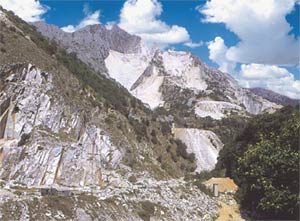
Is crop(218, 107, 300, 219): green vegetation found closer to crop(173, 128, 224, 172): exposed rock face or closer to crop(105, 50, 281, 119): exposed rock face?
crop(173, 128, 224, 172): exposed rock face

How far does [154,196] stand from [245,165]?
250 inches

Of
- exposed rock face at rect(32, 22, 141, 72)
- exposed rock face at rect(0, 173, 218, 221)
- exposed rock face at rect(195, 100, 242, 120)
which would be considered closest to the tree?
exposed rock face at rect(0, 173, 218, 221)

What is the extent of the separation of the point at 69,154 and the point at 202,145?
29631 millimetres

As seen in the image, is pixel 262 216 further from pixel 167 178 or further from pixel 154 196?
pixel 167 178

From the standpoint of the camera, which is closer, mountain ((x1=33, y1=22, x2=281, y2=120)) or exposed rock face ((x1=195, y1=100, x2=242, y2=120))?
exposed rock face ((x1=195, y1=100, x2=242, y2=120))

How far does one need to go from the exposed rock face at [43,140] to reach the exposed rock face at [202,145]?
2103 cm

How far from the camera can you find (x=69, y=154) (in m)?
33.2

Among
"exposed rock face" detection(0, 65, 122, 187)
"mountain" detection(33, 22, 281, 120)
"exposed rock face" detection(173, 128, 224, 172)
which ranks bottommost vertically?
"exposed rock face" detection(0, 65, 122, 187)

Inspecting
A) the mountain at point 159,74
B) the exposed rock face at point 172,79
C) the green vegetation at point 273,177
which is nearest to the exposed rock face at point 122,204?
the green vegetation at point 273,177

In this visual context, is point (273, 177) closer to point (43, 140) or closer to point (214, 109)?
point (43, 140)

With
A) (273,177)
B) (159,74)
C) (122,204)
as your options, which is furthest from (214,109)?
(122,204)

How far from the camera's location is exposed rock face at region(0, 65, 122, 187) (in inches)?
1242

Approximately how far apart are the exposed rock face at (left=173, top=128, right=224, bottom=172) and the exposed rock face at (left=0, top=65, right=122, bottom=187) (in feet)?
69.0

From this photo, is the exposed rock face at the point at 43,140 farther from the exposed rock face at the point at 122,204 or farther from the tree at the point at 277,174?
the tree at the point at 277,174
